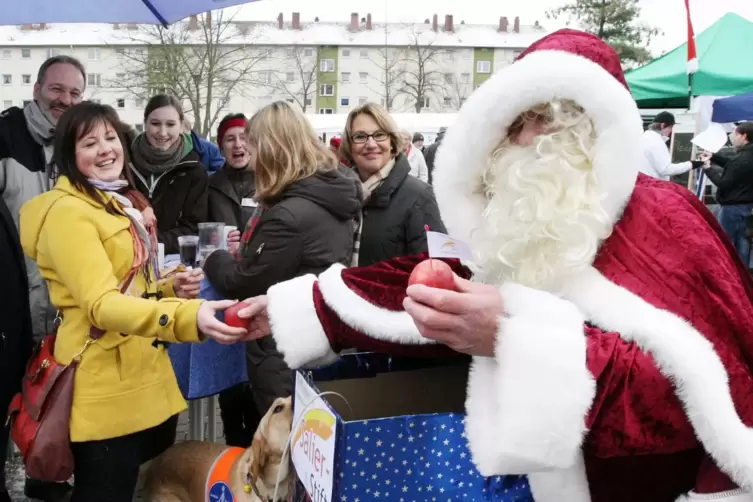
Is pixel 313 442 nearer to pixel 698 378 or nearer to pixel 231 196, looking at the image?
pixel 698 378

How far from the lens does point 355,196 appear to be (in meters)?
2.94

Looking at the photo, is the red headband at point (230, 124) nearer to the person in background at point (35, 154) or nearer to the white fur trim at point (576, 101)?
the person in background at point (35, 154)

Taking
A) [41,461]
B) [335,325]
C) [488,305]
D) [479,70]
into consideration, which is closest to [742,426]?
[488,305]

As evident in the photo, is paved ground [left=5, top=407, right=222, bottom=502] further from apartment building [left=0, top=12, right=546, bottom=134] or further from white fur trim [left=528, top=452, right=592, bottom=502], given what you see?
apartment building [left=0, top=12, right=546, bottom=134]

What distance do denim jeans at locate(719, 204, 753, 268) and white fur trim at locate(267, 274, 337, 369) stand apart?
801cm

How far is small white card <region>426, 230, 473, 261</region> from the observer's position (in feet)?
4.15

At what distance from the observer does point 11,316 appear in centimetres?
258

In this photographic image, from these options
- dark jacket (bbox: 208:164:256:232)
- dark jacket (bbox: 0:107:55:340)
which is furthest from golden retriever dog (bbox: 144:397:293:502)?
dark jacket (bbox: 208:164:256:232)

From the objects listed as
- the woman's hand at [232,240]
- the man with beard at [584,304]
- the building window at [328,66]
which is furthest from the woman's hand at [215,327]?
the building window at [328,66]

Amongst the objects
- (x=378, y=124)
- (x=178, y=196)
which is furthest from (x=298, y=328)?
(x=178, y=196)

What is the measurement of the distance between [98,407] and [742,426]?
1.83m

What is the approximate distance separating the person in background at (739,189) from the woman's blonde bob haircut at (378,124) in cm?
598

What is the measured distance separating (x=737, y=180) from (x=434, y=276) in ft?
27.3

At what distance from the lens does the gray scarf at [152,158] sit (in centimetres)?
398
